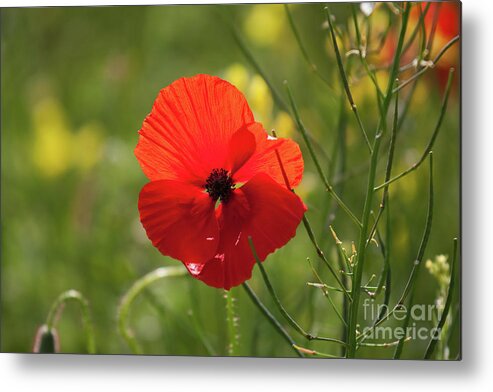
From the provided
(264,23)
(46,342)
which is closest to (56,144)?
(264,23)

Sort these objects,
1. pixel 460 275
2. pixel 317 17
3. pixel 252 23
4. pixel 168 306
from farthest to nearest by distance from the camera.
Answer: pixel 252 23, pixel 168 306, pixel 317 17, pixel 460 275

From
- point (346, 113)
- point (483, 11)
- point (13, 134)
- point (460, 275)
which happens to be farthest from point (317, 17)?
point (13, 134)

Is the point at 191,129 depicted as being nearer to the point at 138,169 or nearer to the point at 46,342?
the point at 46,342

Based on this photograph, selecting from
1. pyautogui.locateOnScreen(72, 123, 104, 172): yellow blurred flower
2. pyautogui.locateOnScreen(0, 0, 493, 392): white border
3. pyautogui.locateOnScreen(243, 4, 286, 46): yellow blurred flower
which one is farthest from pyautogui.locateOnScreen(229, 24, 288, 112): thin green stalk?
pyautogui.locateOnScreen(72, 123, 104, 172): yellow blurred flower

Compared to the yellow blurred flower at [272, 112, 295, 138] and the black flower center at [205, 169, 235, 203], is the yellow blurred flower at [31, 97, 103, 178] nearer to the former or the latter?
the yellow blurred flower at [272, 112, 295, 138]

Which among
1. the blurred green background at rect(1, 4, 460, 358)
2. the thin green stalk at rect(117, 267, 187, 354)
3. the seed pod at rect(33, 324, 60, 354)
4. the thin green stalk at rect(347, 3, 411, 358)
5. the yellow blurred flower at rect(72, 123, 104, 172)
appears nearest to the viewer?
the thin green stalk at rect(347, 3, 411, 358)

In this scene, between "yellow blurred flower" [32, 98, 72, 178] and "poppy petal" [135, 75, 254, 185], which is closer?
"poppy petal" [135, 75, 254, 185]

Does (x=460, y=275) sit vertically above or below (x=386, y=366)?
above

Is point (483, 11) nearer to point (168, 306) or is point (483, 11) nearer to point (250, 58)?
point (250, 58)
